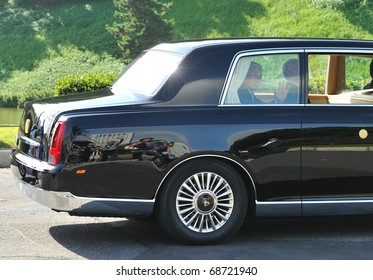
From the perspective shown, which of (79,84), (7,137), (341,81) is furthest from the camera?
(79,84)

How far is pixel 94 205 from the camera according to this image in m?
7.23

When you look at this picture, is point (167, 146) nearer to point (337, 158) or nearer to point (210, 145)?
point (210, 145)

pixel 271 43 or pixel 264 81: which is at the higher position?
pixel 271 43

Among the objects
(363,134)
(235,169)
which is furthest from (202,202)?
(363,134)

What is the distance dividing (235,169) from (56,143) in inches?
55.3

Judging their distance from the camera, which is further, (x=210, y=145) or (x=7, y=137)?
(x=7, y=137)

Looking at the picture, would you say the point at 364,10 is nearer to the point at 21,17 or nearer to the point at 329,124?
the point at 21,17

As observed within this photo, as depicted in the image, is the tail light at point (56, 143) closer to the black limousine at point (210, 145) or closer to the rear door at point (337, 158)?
the black limousine at point (210, 145)

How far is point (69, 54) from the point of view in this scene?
153 ft

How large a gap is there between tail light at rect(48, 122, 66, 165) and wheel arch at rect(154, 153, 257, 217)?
0.81m

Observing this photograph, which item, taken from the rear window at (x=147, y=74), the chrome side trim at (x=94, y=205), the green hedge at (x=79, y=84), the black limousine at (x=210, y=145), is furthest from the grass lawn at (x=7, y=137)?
the chrome side trim at (x=94, y=205)

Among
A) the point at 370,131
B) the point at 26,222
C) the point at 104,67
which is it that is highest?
the point at 370,131
